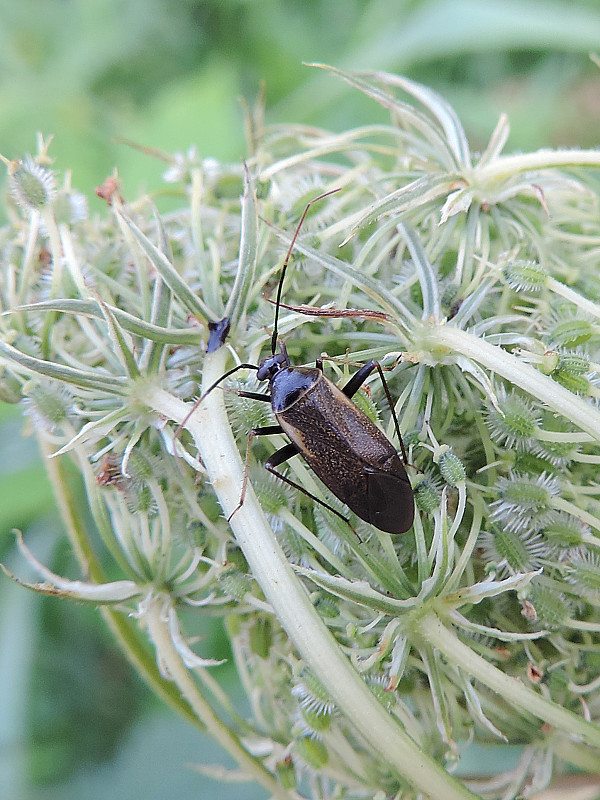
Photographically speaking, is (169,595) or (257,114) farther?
(257,114)

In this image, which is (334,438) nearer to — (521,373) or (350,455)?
(350,455)

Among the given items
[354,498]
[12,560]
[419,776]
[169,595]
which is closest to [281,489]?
[354,498]

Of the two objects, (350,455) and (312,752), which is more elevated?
(350,455)

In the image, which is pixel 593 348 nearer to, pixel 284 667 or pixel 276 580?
pixel 276 580

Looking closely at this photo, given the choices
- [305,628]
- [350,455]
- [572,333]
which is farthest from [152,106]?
[305,628]

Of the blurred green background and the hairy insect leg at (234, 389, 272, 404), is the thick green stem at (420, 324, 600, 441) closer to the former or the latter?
the hairy insect leg at (234, 389, 272, 404)

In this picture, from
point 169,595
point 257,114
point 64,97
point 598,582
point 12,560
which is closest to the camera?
point 598,582

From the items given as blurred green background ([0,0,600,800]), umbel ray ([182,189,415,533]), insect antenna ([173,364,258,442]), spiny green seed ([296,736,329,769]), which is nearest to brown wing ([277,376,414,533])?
umbel ray ([182,189,415,533])

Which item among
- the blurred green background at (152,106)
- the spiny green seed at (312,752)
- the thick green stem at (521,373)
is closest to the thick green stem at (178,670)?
the spiny green seed at (312,752)
